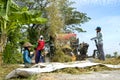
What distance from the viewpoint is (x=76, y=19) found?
130ft

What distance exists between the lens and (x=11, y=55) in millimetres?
21672

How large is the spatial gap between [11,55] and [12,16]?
5099 mm

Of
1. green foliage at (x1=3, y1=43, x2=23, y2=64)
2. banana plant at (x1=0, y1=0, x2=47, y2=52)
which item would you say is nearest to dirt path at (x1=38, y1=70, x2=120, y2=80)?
banana plant at (x1=0, y1=0, x2=47, y2=52)

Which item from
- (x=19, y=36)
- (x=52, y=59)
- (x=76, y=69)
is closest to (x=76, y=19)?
(x=19, y=36)

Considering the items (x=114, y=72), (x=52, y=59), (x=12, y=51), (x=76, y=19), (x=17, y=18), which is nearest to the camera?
(x=114, y=72)

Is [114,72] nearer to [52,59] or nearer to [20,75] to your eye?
[20,75]

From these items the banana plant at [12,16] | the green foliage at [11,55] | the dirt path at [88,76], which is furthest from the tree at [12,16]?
the dirt path at [88,76]

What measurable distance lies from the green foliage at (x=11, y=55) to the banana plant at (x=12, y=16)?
3.31 metres

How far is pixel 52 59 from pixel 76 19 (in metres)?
20.3

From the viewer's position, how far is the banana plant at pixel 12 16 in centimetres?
1627

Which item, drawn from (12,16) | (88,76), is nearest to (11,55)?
(12,16)

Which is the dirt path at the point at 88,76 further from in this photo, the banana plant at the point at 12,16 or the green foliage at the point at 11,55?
the green foliage at the point at 11,55

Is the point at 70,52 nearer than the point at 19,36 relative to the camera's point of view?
Yes

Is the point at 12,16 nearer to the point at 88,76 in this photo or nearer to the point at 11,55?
the point at 11,55
